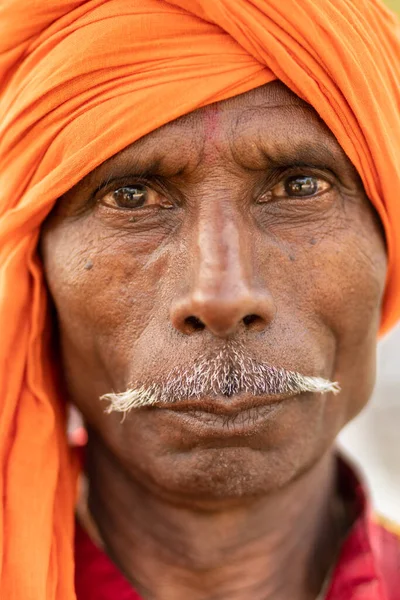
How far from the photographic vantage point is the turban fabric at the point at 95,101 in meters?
2.05

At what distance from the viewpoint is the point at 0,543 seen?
2090mm

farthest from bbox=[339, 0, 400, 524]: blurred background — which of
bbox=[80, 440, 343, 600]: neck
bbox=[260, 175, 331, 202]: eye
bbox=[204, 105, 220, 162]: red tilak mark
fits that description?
bbox=[204, 105, 220, 162]: red tilak mark

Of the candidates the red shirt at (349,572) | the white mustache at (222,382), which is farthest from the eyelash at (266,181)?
the red shirt at (349,572)

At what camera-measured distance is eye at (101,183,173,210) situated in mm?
2186

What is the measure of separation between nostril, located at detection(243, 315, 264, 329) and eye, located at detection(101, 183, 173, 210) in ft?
1.30

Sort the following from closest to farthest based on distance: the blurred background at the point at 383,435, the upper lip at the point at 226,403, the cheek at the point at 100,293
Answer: the upper lip at the point at 226,403, the cheek at the point at 100,293, the blurred background at the point at 383,435

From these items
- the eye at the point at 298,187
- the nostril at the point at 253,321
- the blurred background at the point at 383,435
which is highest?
the eye at the point at 298,187

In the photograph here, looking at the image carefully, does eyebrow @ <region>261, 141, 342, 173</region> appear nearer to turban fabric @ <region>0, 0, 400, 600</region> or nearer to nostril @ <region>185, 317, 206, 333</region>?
turban fabric @ <region>0, 0, 400, 600</region>

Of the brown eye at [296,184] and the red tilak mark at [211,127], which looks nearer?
the red tilak mark at [211,127]

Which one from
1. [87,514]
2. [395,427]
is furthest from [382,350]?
[87,514]

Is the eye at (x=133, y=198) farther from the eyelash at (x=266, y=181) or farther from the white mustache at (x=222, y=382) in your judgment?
the white mustache at (x=222, y=382)

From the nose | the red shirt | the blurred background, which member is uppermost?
the nose

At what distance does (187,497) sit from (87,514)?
469 millimetres

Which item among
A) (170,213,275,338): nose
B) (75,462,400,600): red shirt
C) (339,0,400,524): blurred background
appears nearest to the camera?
(170,213,275,338): nose
